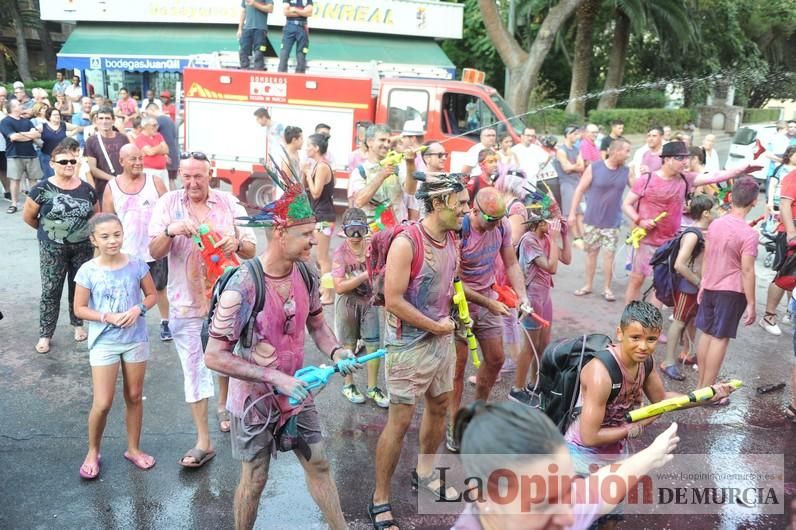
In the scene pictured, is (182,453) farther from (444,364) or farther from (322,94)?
(322,94)

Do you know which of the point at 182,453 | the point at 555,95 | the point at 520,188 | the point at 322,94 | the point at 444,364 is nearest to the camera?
the point at 444,364

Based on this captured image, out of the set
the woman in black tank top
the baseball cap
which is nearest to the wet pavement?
the woman in black tank top

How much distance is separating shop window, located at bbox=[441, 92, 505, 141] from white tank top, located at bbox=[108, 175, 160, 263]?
712 cm

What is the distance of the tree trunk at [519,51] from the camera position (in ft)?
63.2

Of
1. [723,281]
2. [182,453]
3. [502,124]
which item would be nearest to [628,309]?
[723,281]

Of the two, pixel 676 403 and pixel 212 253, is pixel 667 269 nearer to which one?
pixel 676 403

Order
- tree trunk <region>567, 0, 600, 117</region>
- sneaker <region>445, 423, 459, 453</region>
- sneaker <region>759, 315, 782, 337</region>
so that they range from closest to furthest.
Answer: sneaker <region>445, 423, 459, 453</region>, sneaker <region>759, 315, 782, 337</region>, tree trunk <region>567, 0, 600, 117</region>

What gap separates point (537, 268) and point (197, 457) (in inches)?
112

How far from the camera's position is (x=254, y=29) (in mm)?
12250

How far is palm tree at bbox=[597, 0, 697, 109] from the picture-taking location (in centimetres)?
2220

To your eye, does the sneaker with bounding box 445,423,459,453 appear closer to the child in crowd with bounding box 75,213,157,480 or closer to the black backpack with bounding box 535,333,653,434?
the black backpack with bounding box 535,333,653,434

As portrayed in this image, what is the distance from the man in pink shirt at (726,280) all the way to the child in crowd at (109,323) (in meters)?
4.15

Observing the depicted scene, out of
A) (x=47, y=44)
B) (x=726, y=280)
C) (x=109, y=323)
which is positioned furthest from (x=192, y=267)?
(x=47, y=44)

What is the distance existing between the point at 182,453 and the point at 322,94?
8.11 meters
